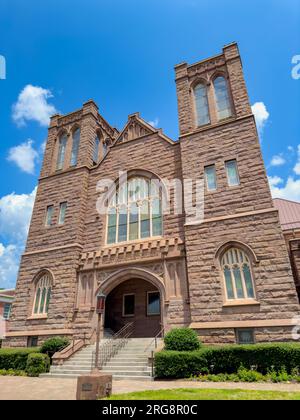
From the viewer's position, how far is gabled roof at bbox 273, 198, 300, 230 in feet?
63.6

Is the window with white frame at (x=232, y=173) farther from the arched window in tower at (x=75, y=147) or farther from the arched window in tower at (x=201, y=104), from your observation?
the arched window in tower at (x=75, y=147)

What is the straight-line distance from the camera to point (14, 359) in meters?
13.3

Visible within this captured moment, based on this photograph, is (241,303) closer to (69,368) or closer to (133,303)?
(133,303)

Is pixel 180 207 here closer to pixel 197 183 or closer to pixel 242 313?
pixel 197 183

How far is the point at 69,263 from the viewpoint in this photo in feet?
54.2

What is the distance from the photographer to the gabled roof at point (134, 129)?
762 inches

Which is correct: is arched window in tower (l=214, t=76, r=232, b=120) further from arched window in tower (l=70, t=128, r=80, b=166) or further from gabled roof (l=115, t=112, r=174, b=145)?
arched window in tower (l=70, t=128, r=80, b=166)

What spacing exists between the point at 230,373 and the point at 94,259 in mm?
9035

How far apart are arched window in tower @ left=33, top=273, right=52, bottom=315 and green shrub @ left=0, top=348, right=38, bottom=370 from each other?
109 inches

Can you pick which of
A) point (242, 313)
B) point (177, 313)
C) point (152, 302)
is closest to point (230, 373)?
point (242, 313)

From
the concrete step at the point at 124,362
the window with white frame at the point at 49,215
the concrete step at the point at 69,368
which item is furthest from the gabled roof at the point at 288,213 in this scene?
the window with white frame at the point at 49,215

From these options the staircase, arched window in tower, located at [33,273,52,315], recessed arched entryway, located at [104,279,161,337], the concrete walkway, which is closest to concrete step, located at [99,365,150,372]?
the staircase

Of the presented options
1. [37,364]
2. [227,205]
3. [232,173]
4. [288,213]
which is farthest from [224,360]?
[288,213]
